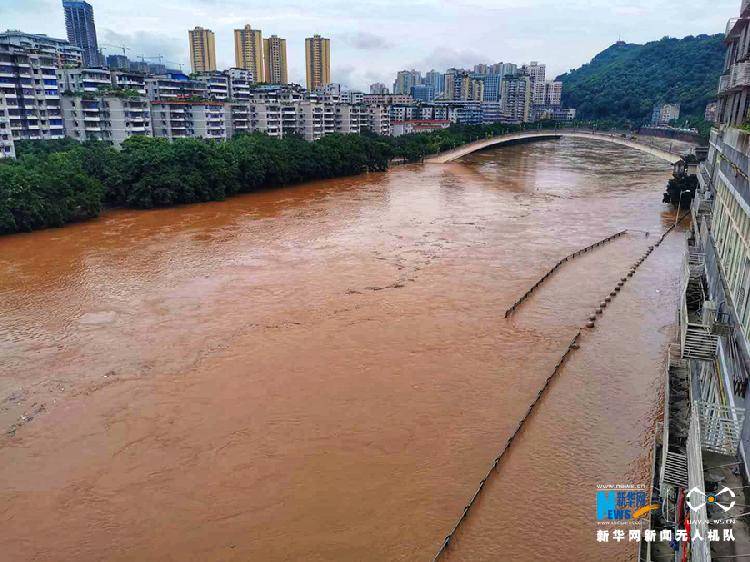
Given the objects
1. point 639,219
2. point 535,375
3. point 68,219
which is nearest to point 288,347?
point 535,375

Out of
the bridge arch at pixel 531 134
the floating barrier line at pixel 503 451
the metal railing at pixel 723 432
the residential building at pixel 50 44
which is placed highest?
the residential building at pixel 50 44

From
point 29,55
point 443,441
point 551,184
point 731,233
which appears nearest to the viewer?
point 731,233

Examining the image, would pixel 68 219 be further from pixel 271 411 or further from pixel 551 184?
pixel 551 184

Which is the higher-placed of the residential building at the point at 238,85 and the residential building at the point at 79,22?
the residential building at the point at 79,22

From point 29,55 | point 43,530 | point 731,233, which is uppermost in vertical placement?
point 29,55

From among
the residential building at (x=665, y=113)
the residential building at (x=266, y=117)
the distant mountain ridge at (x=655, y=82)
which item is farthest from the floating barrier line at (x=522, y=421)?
the residential building at (x=665, y=113)

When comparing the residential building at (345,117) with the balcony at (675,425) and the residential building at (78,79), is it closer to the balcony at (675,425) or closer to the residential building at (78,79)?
the residential building at (78,79)
